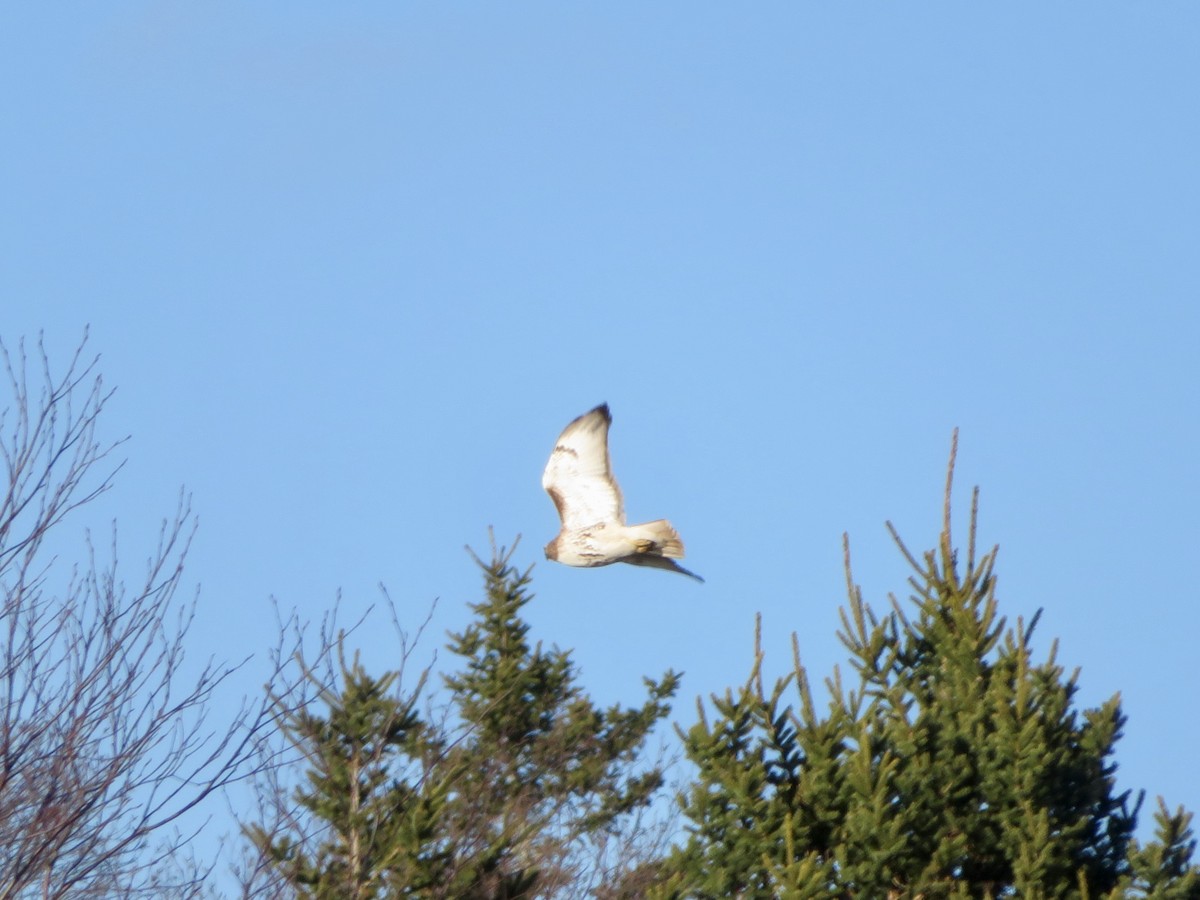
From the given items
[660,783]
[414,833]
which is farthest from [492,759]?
[414,833]

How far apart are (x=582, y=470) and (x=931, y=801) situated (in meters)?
5.84

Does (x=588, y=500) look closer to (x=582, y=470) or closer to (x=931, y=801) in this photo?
(x=582, y=470)

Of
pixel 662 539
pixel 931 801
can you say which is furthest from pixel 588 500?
pixel 931 801

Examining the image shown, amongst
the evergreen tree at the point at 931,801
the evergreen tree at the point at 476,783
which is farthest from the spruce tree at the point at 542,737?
the evergreen tree at the point at 931,801

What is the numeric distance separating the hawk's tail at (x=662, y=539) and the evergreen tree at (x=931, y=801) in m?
3.96

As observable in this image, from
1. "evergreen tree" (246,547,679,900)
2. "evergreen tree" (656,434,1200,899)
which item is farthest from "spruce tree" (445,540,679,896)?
"evergreen tree" (656,434,1200,899)

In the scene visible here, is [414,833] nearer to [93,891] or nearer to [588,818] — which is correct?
[93,891]

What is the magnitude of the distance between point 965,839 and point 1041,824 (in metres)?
0.38

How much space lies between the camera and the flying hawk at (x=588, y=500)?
41.6 feet

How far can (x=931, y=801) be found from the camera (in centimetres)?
778

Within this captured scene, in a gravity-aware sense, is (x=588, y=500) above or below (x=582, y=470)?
below

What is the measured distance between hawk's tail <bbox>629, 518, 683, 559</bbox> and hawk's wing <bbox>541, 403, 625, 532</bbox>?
2.49 feet

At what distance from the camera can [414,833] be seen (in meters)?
11.4

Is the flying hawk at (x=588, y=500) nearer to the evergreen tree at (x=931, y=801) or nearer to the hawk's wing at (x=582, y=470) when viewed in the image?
the hawk's wing at (x=582, y=470)
